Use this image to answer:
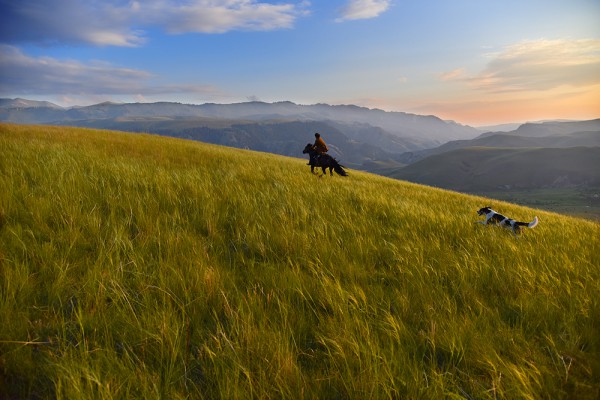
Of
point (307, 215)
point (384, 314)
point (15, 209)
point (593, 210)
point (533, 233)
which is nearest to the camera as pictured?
point (384, 314)

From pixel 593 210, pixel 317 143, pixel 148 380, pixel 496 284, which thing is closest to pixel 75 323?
pixel 148 380

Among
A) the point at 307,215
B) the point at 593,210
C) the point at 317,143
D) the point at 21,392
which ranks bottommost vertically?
the point at 593,210

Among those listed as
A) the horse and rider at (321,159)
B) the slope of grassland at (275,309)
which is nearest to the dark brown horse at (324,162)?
the horse and rider at (321,159)

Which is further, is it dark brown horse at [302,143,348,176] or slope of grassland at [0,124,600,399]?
dark brown horse at [302,143,348,176]

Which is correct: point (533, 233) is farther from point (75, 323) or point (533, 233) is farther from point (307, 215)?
point (75, 323)

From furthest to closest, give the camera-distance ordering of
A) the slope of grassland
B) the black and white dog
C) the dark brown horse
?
1. the dark brown horse
2. the black and white dog
3. the slope of grassland

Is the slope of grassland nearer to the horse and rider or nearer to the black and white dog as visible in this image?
the black and white dog

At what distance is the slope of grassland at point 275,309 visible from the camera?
4.87ft

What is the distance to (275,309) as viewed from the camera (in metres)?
2.05

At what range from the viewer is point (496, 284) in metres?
2.60

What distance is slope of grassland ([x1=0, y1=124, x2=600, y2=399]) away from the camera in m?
1.49

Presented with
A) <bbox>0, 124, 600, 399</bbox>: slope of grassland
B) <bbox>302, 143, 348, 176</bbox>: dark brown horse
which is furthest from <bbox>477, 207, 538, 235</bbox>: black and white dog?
<bbox>302, 143, 348, 176</bbox>: dark brown horse

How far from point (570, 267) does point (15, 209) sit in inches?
230

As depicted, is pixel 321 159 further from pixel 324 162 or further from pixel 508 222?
pixel 508 222
